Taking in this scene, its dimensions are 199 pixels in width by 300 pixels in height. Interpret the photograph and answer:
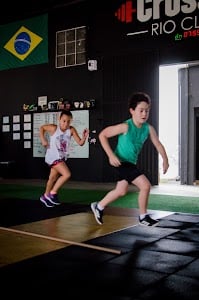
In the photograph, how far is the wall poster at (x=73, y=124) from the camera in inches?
373

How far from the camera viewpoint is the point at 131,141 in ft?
13.1

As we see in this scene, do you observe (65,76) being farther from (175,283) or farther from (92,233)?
(175,283)

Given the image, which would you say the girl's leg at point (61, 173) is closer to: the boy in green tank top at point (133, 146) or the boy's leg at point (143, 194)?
the boy in green tank top at point (133, 146)

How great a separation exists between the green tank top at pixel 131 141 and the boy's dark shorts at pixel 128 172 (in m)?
0.05

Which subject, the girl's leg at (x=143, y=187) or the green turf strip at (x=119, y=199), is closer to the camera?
the girl's leg at (x=143, y=187)

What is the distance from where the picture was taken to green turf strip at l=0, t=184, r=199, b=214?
5561 mm

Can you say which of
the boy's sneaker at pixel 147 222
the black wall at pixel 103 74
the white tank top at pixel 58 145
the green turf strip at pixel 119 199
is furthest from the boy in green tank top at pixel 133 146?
the black wall at pixel 103 74

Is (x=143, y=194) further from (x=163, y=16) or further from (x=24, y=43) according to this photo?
(x=24, y=43)

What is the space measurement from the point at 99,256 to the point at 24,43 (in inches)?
348

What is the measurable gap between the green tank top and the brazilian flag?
6794mm

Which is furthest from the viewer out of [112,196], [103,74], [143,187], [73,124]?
[73,124]

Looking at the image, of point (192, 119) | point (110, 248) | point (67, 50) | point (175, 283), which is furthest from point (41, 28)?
point (175, 283)

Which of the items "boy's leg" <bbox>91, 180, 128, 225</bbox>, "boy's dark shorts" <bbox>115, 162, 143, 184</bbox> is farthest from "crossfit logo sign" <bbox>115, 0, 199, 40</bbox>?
"boy's leg" <bbox>91, 180, 128, 225</bbox>

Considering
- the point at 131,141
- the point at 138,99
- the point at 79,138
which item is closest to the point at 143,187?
the point at 131,141
